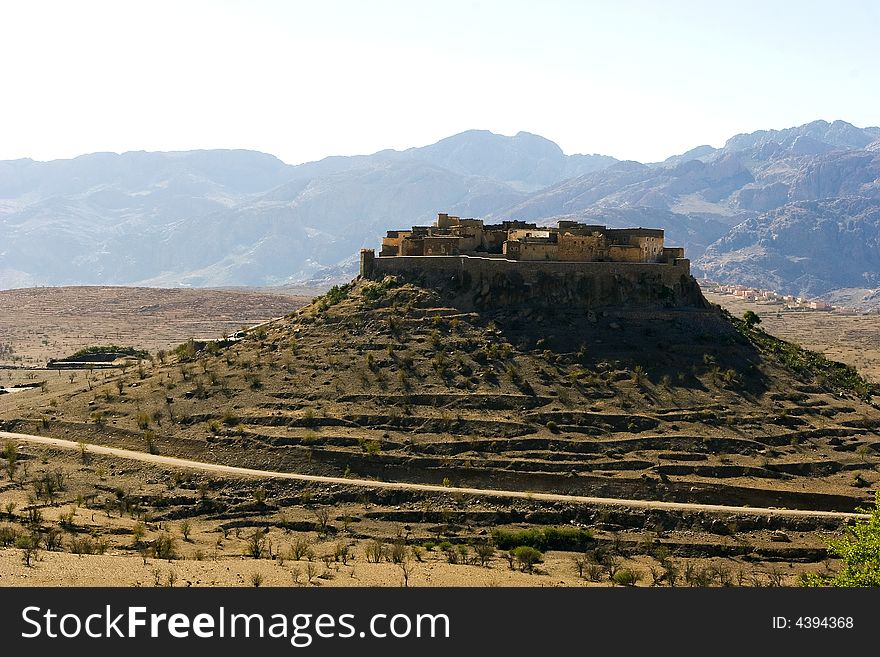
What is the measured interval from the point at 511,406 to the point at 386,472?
23.9 ft

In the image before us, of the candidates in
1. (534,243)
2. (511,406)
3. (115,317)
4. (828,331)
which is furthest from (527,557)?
(115,317)

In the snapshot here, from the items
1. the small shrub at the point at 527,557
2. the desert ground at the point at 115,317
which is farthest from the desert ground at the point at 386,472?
the desert ground at the point at 115,317

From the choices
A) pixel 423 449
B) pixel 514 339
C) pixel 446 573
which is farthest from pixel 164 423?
→ pixel 446 573

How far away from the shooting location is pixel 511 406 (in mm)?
48750

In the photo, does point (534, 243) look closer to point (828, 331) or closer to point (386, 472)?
point (386, 472)

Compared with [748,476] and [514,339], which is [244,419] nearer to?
[514,339]

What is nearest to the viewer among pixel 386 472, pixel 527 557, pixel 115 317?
pixel 527 557

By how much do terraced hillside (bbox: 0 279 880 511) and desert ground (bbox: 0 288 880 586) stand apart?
12 centimetres

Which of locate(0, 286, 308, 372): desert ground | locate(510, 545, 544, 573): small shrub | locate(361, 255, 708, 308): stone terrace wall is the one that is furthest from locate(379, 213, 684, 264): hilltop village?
locate(0, 286, 308, 372): desert ground

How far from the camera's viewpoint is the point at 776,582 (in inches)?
1387

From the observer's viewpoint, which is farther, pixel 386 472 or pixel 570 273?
pixel 570 273

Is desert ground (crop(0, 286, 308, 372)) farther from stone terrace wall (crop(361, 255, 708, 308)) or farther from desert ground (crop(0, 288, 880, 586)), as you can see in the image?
stone terrace wall (crop(361, 255, 708, 308))

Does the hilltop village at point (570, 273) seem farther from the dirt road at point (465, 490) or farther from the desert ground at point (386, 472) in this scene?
the dirt road at point (465, 490)
